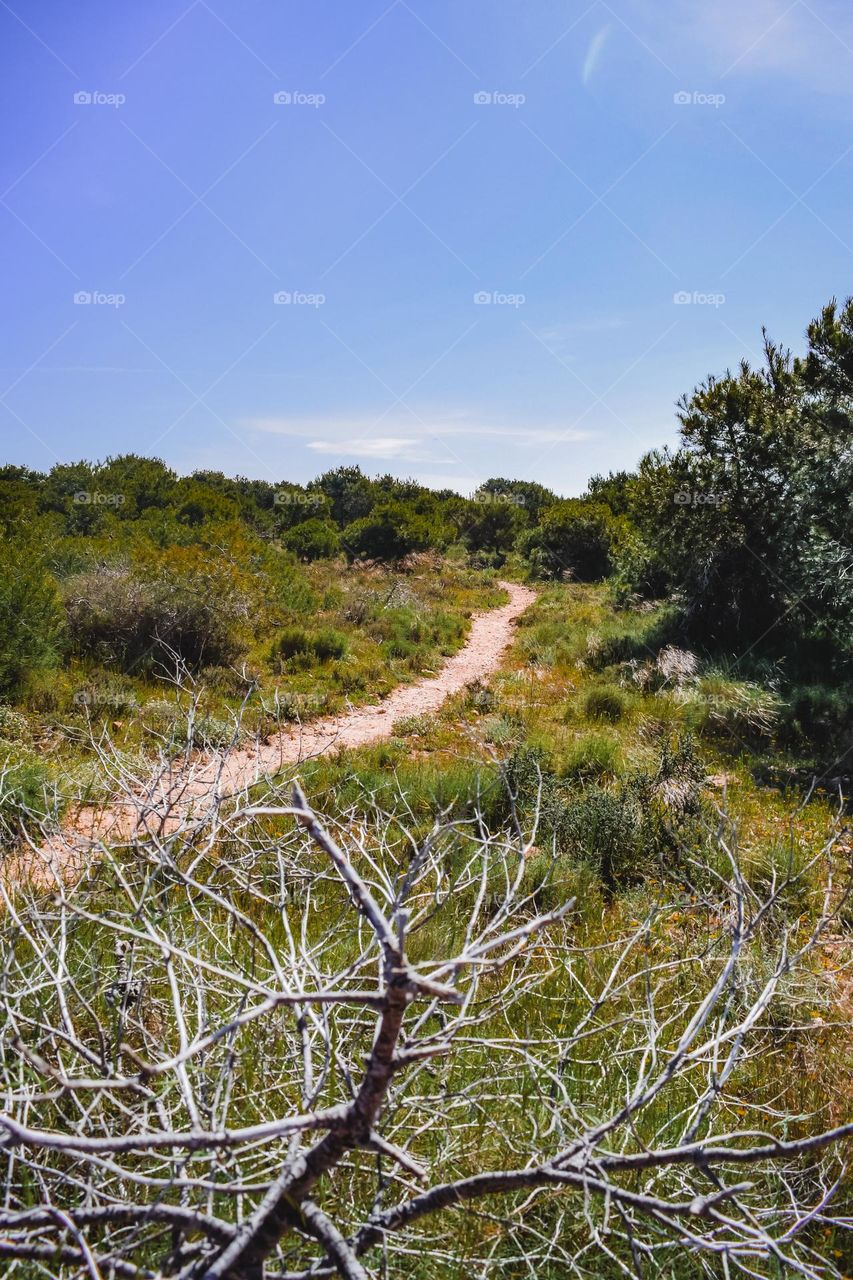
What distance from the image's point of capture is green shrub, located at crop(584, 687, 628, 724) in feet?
32.8

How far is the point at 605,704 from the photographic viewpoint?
10.3 metres

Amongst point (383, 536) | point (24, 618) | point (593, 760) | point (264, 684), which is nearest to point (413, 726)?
point (264, 684)

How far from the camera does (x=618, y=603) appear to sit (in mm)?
18719

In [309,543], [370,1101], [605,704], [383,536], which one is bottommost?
[605,704]

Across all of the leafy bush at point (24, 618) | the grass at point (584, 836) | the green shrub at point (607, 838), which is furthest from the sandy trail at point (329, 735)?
the leafy bush at point (24, 618)

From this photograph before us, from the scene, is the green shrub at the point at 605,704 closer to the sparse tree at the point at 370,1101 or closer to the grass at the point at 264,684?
the grass at the point at 264,684

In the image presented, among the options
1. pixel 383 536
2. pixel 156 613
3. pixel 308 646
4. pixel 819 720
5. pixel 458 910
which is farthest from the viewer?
pixel 383 536

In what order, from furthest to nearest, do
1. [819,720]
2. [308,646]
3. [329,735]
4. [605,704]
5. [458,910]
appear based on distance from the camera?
[308,646], [605,704], [329,735], [819,720], [458,910]

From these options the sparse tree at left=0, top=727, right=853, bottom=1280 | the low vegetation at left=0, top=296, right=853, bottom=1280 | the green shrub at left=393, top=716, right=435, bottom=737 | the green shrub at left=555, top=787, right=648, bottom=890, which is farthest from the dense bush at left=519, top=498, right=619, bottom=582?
the sparse tree at left=0, top=727, right=853, bottom=1280

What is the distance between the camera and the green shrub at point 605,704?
999 centimetres

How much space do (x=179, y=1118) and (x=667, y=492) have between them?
13.4 metres

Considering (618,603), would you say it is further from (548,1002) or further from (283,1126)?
(283,1126)

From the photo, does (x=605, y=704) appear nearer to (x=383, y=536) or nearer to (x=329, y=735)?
(x=329, y=735)

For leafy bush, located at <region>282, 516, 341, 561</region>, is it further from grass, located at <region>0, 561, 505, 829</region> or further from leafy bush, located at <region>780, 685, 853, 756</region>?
leafy bush, located at <region>780, 685, 853, 756</region>
